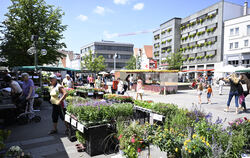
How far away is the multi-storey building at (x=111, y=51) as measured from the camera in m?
74.6

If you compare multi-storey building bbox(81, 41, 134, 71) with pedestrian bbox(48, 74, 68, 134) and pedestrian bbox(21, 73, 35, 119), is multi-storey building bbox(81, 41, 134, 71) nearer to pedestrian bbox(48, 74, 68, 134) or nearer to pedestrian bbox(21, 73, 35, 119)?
pedestrian bbox(21, 73, 35, 119)

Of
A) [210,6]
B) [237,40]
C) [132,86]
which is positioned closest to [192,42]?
[210,6]

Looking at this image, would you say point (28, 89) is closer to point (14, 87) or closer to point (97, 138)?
point (14, 87)

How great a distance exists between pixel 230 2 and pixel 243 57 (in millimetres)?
14837

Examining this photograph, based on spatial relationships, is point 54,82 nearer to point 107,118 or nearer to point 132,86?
point 107,118

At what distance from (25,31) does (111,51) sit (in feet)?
189

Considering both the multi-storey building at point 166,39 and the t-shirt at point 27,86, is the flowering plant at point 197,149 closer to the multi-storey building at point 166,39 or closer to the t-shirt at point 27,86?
the t-shirt at point 27,86

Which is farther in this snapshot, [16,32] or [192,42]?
[192,42]

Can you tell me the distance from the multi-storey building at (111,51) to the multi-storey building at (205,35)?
31.4m

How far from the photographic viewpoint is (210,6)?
41.7m

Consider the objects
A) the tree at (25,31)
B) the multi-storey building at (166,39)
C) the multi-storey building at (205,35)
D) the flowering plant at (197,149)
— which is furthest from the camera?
the multi-storey building at (166,39)

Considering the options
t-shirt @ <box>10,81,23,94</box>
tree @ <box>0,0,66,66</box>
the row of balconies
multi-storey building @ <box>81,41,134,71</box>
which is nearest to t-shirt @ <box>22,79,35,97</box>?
t-shirt @ <box>10,81,23,94</box>

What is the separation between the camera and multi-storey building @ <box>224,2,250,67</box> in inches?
1316

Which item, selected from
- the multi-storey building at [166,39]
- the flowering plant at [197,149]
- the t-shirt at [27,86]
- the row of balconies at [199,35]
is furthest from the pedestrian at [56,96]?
the multi-storey building at [166,39]
